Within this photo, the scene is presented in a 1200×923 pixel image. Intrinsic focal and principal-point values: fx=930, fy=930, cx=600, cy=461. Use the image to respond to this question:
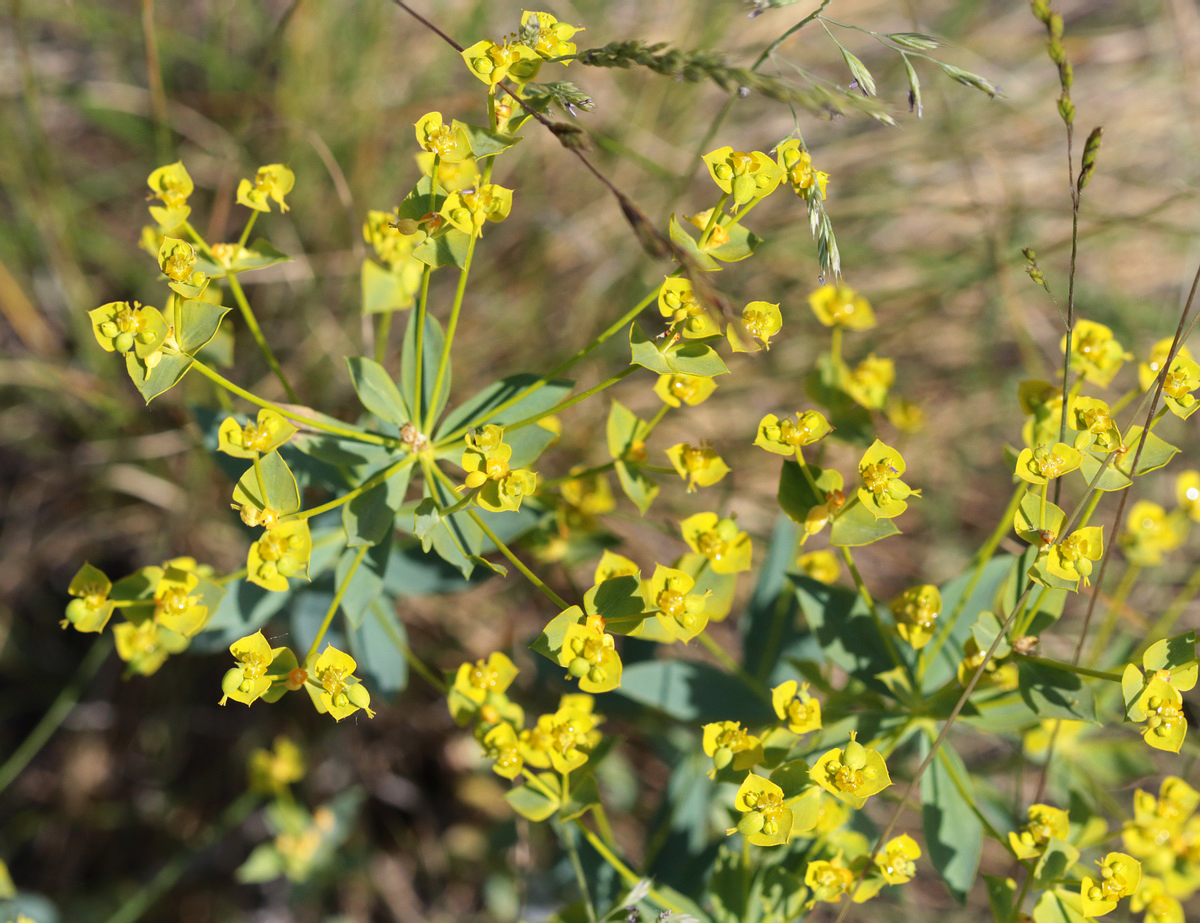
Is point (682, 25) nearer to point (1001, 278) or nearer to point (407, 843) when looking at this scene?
point (1001, 278)

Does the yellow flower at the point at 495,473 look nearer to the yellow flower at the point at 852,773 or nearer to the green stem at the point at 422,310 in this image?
the green stem at the point at 422,310

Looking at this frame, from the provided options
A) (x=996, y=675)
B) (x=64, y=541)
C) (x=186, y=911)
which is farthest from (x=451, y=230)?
(x=186, y=911)

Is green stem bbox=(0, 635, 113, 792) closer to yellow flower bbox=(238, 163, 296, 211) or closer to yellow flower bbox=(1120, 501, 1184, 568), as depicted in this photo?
yellow flower bbox=(238, 163, 296, 211)

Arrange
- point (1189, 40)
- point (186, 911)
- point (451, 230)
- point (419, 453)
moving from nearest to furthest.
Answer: point (451, 230)
point (419, 453)
point (186, 911)
point (1189, 40)

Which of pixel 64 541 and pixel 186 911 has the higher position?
pixel 64 541

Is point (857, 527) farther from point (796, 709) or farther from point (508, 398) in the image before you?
point (508, 398)

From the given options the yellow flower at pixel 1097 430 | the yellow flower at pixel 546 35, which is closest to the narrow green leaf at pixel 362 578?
the yellow flower at pixel 546 35
